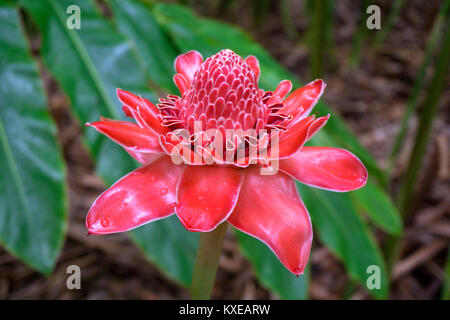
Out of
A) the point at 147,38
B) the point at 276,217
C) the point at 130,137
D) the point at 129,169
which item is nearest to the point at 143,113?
the point at 130,137

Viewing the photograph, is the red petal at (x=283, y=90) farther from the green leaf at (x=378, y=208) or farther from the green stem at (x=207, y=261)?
the green leaf at (x=378, y=208)

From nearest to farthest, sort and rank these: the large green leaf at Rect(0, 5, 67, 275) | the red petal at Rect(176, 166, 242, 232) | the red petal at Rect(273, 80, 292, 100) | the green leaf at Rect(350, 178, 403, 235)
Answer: the red petal at Rect(176, 166, 242, 232) → the red petal at Rect(273, 80, 292, 100) → the large green leaf at Rect(0, 5, 67, 275) → the green leaf at Rect(350, 178, 403, 235)

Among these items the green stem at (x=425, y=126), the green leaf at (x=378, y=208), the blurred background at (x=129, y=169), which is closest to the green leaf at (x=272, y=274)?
the blurred background at (x=129, y=169)

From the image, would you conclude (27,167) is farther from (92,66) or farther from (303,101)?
(303,101)

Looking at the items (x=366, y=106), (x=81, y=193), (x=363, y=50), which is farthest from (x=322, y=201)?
(x=363, y=50)

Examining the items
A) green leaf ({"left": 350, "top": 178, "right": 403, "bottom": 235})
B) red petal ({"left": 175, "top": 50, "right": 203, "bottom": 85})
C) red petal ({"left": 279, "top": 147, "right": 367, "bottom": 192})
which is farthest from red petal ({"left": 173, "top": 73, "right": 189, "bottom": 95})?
green leaf ({"left": 350, "top": 178, "right": 403, "bottom": 235})

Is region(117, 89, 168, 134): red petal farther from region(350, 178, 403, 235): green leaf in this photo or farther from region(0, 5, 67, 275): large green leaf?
region(350, 178, 403, 235): green leaf

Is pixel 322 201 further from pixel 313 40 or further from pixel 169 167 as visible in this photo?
Result: pixel 169 167
